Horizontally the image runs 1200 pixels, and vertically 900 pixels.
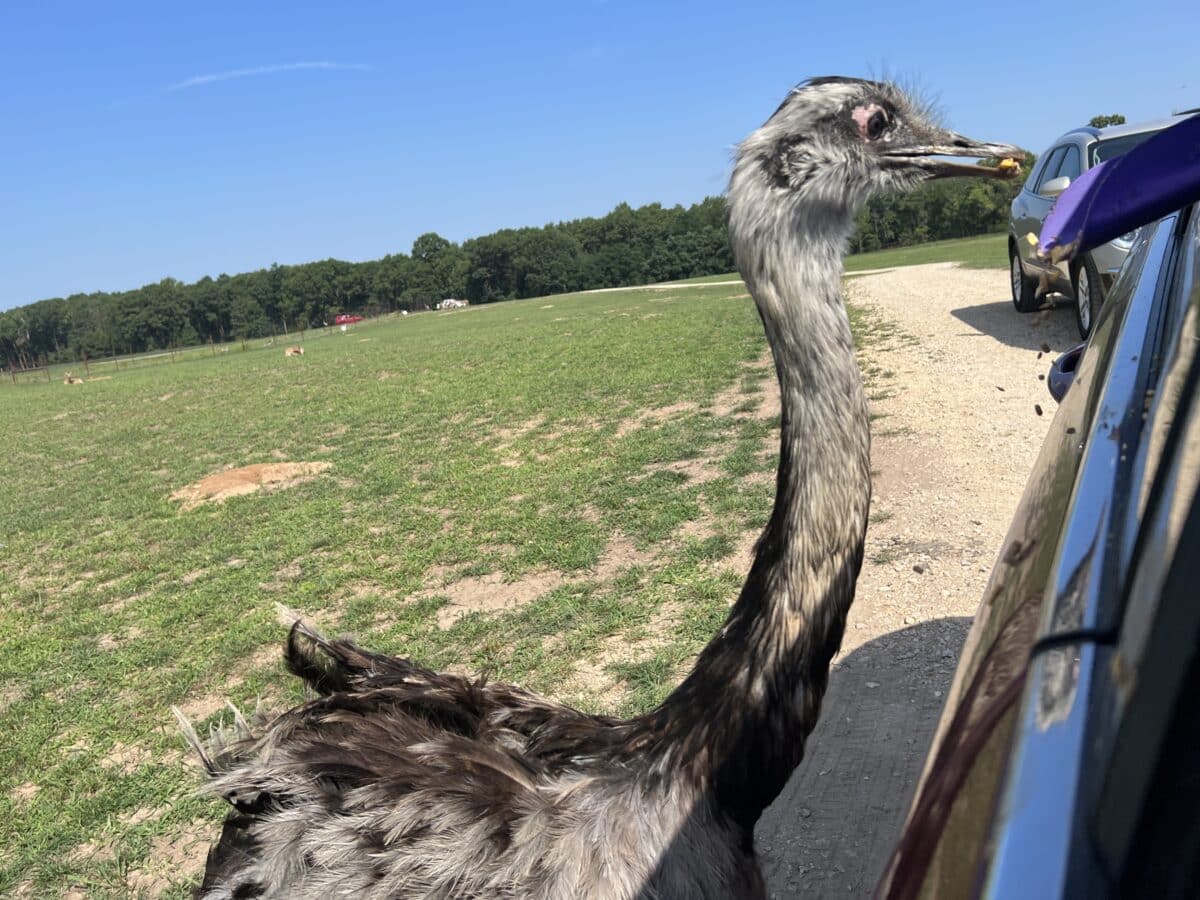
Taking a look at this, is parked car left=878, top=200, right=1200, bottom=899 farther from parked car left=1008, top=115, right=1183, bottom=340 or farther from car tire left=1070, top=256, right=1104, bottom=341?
car tire left=1070, top=256, right=1104, bottom=341

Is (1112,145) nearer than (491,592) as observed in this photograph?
No

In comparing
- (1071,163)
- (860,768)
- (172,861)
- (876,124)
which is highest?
(1071,163)

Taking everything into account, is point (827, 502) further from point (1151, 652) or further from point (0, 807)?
point (0, 807)

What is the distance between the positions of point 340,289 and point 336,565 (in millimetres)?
91713

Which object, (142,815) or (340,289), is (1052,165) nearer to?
(142,815)

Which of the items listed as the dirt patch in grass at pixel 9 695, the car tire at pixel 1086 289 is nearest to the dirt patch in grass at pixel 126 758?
the dirt patch in grass at pixel 9 695

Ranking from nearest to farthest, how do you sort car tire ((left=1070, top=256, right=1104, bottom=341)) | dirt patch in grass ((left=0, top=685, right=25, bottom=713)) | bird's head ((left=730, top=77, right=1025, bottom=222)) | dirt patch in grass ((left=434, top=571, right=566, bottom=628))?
bird's head ((left=730, top=77, right=1025, bottom=222)), dirt patch in grass ((left=0, top=685, right=25, bottom=713)), dirt patch in grass ((left=434, top=571, right=566, bottom=628)), car tire ((left=1070, top=256, right=1104, bottom=341))

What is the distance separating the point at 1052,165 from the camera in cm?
1045

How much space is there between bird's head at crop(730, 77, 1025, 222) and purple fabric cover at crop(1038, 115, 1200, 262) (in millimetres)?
1149

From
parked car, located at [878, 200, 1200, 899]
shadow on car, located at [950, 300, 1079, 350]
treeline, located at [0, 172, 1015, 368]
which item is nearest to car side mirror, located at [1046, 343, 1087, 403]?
parked car, located at [878, 200, 1200, 899]

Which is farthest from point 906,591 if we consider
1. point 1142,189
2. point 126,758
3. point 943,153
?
point 126,758

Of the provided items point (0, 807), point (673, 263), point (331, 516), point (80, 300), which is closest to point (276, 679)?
point (0, 807)

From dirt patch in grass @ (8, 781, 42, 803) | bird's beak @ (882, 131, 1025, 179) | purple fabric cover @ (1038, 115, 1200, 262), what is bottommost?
dirt patch in grass @ (8, 781, 42, 803)

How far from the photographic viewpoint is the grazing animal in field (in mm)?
2055
